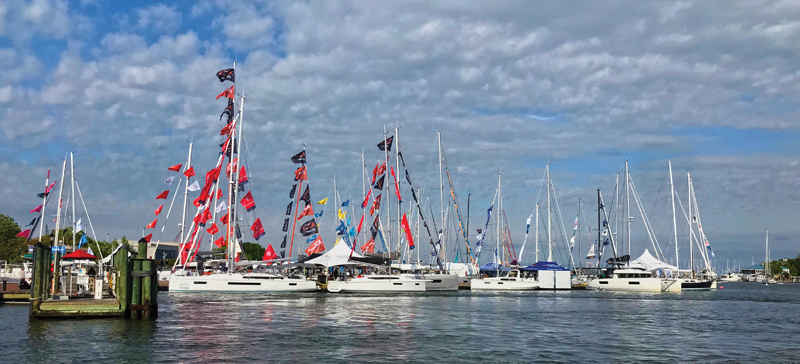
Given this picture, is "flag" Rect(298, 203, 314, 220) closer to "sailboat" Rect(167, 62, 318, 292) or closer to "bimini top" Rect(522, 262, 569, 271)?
"sailboat" Rect(167, 62, 318, 292)

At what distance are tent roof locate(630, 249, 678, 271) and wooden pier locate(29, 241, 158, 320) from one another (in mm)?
81575

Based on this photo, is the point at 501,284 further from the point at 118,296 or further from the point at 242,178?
the point at 118,296

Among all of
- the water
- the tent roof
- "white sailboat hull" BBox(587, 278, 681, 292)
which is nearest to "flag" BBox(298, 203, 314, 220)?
the water

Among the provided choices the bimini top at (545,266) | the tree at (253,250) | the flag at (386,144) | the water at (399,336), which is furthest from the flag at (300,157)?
the tree at (253,250)

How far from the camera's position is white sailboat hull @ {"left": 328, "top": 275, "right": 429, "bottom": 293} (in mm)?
71188

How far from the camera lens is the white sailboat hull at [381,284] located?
234ft

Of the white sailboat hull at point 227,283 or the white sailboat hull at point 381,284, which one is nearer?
the white sailboat hull at point 227,283

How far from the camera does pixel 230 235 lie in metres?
68.1

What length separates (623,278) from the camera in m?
89.9

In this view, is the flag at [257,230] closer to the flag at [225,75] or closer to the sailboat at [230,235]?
the sailboat at [230,235]

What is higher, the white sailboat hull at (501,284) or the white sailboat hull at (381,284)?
the white sailboat hull at (381,284)

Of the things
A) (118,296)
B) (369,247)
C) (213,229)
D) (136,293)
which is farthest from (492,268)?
(118,296)

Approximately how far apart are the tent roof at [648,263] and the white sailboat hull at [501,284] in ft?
82.8

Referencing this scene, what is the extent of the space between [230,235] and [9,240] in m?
72.1
